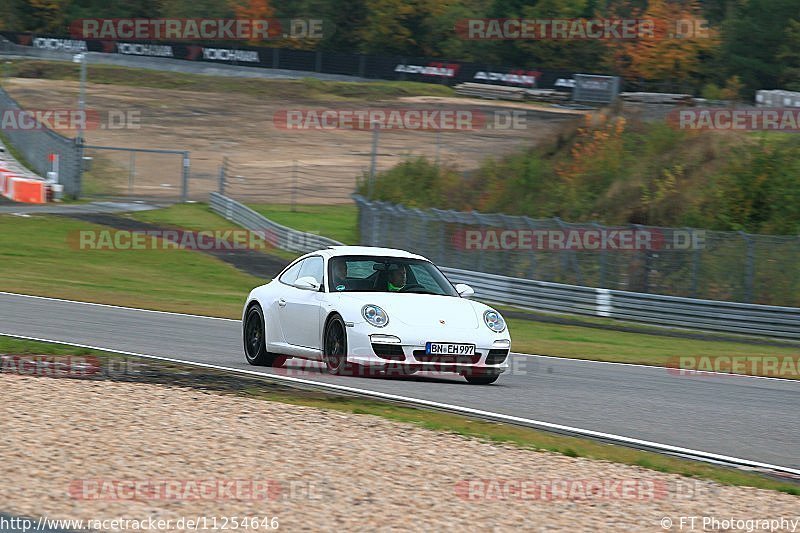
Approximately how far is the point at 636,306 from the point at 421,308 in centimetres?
1540

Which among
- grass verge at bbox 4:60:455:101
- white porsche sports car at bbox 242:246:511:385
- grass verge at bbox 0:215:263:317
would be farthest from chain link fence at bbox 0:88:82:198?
white porsche sports car at bbox 242:246:511:385

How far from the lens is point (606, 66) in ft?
→ 276

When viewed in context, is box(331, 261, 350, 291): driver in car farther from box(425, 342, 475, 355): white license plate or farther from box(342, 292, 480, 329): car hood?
box(425, 342, 475, 355): white license plate

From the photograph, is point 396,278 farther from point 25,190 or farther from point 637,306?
point 25,190

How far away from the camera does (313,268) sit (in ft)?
43.9

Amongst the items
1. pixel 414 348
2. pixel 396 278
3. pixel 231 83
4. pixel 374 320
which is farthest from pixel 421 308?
pixel 231 83

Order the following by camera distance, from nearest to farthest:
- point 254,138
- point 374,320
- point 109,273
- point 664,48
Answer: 1. point 374,320
2. point 109,273
3. point 254,138
4. point 664,48

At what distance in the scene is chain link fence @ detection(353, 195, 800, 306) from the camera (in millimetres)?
25875

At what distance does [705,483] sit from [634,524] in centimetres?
141

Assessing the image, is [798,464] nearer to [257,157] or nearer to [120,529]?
[120,529]

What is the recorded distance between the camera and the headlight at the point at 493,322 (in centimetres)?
1249

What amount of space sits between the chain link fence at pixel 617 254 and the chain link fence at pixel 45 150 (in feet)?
68.1

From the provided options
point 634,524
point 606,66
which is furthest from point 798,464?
point 606,66

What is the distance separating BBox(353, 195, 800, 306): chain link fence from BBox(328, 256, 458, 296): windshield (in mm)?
14300
